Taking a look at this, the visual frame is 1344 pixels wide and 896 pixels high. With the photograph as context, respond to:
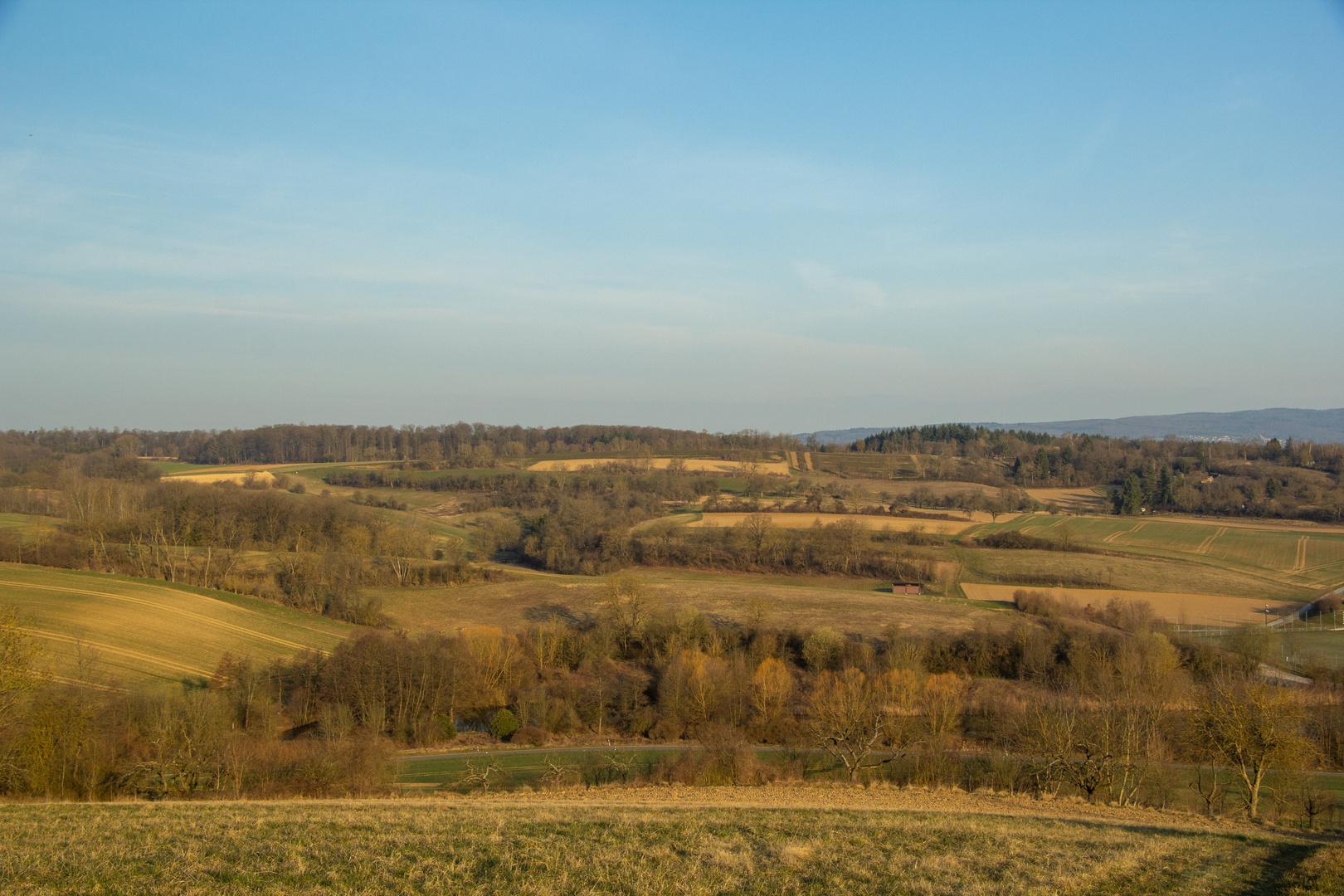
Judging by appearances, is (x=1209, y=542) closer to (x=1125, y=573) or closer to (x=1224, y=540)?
(x=1224, y=540)

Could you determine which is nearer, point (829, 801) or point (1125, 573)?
point (829, 801)

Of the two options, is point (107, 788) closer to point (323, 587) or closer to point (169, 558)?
point (323, 587)

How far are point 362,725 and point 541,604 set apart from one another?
22412mm

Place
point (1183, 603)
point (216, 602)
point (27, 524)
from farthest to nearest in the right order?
point (27, 524), point (1183, 603), point (216, 602)

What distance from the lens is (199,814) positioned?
596 inches

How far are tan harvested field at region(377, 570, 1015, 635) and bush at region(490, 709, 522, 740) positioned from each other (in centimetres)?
1494

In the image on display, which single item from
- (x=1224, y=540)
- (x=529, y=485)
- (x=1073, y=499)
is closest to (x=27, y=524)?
(x=529, y=485)

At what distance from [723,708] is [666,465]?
79.3 metres

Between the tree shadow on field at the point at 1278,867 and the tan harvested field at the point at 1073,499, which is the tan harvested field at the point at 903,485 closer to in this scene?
the tan harvested field at the point at 1073,499

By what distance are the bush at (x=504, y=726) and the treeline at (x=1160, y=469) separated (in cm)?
8401

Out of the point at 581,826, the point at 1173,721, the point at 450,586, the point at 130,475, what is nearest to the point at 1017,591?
the point at 1173,721

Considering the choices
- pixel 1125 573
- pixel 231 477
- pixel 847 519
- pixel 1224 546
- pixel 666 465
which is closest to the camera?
pixel 1125 573

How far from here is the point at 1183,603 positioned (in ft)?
184

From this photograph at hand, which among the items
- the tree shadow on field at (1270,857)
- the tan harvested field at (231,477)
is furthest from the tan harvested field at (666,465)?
the tree shadow on field at (1270,857)
